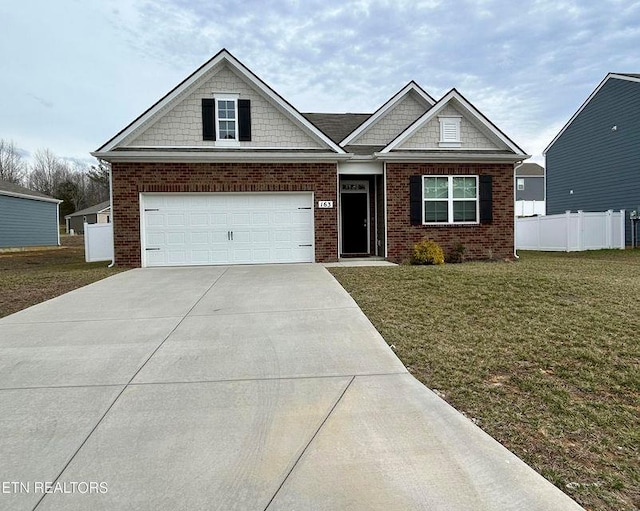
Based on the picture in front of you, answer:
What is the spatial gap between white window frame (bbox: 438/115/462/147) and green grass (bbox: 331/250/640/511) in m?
6.74

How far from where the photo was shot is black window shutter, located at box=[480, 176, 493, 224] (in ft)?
47.1

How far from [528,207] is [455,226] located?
32.6 metres

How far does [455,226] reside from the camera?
14258mm

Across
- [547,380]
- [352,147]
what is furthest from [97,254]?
[547,380]

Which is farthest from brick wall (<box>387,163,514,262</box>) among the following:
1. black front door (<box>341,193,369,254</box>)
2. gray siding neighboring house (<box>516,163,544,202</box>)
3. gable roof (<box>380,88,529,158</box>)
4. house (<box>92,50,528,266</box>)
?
gray siding neighboring house (<box>516,163,544,202</box>)

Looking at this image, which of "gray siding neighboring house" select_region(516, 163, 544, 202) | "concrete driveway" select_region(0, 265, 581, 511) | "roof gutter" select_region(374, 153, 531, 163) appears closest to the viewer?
"concrete driveway" select_region(0, 265, 581, 511)

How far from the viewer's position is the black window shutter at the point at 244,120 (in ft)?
44.3

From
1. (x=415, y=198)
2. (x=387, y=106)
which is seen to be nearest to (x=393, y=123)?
(x=387, y=106)

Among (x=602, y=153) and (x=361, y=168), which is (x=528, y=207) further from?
(x=361, y=168)

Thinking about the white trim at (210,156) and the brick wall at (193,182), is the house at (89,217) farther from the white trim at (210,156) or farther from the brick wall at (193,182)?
the white trim at (210,156)

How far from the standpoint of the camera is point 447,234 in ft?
46.7

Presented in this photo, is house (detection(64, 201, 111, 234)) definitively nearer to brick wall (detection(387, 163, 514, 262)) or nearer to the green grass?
brick wall (detection(387, 163, 514, 262))

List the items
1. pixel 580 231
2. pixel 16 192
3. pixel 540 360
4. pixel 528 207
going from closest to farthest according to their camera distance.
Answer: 1. pixel 540 360
2. pixel 580 231
3. pixel 16 192
4. pixel 528 207

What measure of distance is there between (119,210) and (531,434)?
12579mm
